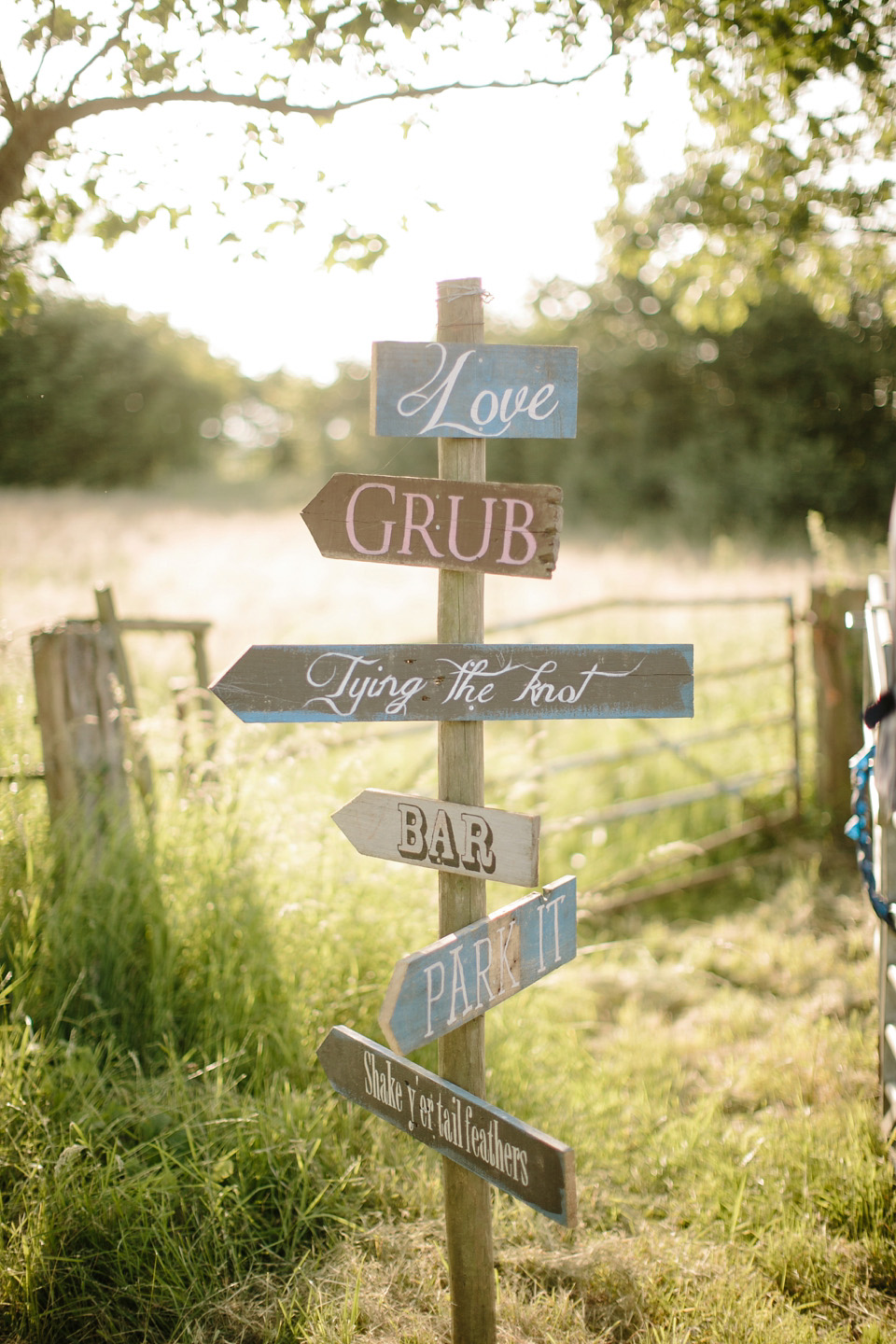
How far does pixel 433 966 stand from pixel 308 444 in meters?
29.5

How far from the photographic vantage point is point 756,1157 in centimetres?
245

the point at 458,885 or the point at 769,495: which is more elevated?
the point at 769,495

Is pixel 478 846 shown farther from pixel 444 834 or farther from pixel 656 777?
pixel 656 777

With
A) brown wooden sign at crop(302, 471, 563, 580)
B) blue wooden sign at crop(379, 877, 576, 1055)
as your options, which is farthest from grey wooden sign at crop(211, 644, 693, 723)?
blue wooden sign at crop(379, 877, 576, 1055)

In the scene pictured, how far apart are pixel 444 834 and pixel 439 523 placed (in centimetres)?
64

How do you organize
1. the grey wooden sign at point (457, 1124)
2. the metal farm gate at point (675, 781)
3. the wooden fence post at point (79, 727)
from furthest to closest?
the metal farm gate at point (675, 781)
the wooden fence post at point (79, 727)
the grey wooden sign at point (457, 1124)

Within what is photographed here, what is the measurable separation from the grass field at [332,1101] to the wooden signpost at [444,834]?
0.91 meters

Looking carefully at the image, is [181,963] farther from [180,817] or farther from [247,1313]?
[247,1313]

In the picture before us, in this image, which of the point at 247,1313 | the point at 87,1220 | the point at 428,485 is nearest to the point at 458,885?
the point at 428,485

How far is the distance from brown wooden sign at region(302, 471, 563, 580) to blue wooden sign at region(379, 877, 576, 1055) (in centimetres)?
71

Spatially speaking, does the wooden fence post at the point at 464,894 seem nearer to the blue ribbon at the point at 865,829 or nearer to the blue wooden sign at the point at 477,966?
the blue wooden sign at the point at 477,966

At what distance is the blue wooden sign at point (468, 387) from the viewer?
166cm

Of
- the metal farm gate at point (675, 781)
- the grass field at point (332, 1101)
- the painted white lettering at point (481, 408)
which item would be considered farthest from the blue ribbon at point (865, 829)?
the painted white lettering at point (481, 408)

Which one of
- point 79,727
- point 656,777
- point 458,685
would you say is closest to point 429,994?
point 458,685
